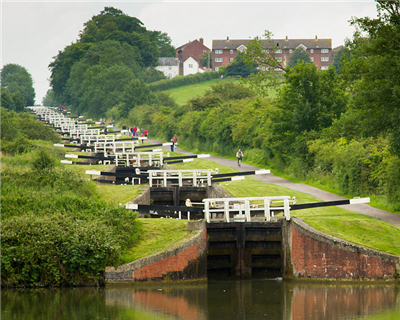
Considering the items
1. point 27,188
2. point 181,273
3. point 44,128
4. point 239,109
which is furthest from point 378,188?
point 44,128

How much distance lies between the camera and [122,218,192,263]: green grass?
17.5 m

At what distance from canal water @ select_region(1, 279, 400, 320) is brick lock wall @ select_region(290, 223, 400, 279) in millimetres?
386

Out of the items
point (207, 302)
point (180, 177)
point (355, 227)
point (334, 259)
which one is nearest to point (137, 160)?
point (180, 177)

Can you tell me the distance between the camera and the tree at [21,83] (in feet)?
472

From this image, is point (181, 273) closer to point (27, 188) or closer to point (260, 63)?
point (27, 188)

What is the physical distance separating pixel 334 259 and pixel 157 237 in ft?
18.2

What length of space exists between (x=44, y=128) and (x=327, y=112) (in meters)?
32.3

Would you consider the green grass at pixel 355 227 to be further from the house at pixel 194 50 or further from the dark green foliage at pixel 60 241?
the house at pixel 194 50

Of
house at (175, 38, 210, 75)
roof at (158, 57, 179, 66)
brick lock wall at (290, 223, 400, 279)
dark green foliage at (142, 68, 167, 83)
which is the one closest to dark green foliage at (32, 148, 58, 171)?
brick lock wall at (290, 223, 400, 279)

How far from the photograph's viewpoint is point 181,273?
687 inches

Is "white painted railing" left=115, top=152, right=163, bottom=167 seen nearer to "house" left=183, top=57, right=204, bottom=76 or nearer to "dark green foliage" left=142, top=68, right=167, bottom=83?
"dark green foliage" left=142, top=68, right=167, bottom=83

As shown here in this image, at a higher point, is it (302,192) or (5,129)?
(5,129)

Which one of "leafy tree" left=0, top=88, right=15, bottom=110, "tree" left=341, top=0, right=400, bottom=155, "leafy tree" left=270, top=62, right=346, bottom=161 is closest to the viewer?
"tree" left=341, top=0, right=400, bottom=155

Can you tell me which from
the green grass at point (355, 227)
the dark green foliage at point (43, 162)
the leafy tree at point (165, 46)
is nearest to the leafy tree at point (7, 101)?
the leafy tree at point (165, 46)
